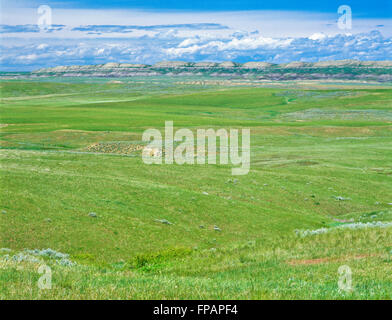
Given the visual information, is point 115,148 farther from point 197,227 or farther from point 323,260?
point 323,260

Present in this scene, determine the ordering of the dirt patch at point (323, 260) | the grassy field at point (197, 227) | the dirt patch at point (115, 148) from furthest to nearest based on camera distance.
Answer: the dirt patch at point (115, 148), the dirt patch at point (323, 260), the grassy field at point (197, 227)

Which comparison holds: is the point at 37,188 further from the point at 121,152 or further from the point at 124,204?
the point at 121,152

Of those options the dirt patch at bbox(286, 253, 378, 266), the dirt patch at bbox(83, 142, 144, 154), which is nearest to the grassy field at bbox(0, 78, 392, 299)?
the dirt patch at bbox(286, 253, 378, 266)

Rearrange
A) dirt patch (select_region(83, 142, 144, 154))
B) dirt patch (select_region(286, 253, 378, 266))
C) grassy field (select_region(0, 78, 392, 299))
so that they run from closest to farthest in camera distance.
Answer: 1. grassy field (select_region(0, 78, 392, 299))
2. dirt patch (select_region(286, 253, 378, 266))
3. dirt patch (select_region(83, 142, 144, 154))

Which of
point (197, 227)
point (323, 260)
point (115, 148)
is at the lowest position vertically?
point (115, 148)

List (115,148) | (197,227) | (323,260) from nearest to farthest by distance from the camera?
(323,260), (197,227), (115,148)

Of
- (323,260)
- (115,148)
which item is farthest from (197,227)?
(115,148)

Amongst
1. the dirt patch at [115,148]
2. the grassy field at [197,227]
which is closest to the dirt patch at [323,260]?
the grassy field at [197,227]

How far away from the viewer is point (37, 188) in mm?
35594

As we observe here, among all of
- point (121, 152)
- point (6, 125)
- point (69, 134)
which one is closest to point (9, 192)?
point (121, 152)

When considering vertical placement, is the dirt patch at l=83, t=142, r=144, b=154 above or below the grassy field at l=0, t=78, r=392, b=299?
below

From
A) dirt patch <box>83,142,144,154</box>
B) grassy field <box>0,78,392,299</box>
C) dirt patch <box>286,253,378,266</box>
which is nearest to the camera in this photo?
grassy field <box>0,78,392,299</box>

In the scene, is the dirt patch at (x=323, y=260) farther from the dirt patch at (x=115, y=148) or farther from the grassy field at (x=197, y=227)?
the dirt patch at (x=115, y=148)

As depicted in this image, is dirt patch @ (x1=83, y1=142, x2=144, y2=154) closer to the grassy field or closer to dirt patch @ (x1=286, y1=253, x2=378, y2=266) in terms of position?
the grassy field
